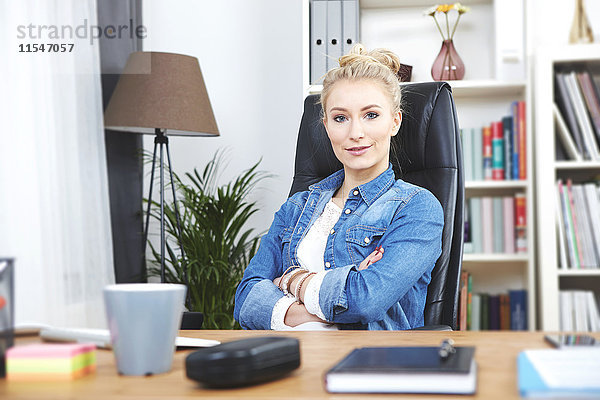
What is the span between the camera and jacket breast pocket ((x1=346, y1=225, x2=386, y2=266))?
1.40 meters

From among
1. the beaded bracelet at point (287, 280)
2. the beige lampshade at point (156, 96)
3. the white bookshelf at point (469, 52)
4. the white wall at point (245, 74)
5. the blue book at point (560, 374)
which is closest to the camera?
the blue book at point (560, 374)

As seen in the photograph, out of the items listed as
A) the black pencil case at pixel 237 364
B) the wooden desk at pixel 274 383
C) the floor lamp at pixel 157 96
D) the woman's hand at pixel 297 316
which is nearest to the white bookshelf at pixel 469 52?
the floor lamp at pixel 157 96

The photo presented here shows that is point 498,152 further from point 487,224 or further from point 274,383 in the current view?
point 274,383

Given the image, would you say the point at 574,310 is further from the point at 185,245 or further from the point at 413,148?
the point at 185,245

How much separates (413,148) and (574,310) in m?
1.27

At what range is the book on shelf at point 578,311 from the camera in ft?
7.88

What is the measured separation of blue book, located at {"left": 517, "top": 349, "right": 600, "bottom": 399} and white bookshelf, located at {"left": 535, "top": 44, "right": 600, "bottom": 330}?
6.05ft

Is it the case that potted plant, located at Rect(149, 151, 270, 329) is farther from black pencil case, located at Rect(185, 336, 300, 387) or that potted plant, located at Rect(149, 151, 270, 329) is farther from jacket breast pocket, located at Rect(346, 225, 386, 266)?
black pencil case, located at Rect(185, 336, 300, 387)

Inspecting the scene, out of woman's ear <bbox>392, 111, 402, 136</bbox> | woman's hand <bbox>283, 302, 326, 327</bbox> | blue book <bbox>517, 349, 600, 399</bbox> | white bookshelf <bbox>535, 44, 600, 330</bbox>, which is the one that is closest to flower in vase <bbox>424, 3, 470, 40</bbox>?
white bookshelf <bbox>535, 44, 600, 330</bbox>

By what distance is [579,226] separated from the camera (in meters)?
2.40

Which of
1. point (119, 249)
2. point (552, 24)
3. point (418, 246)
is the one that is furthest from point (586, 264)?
point (119, 249)

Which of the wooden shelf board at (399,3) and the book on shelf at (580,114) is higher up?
the wooden shelf board at (399,3)

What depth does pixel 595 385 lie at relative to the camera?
0.50 metres

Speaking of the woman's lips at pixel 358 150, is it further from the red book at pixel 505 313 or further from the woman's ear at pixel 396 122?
the red book at pixel 505 313
